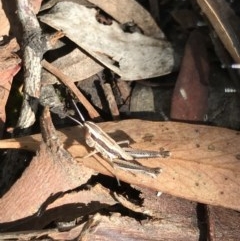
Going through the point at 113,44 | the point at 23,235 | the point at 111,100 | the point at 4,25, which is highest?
the point at 4,25

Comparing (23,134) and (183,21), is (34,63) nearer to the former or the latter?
(23,134)

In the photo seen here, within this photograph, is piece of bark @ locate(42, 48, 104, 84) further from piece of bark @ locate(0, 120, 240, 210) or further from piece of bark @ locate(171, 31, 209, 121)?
piece of bark @ locate(171, 31, 209, 121)

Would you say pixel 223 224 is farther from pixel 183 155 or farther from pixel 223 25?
pixel 223 25

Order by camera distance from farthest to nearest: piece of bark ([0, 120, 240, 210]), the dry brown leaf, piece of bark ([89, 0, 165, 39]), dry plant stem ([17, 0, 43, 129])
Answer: piece of bark ([89, 0, 165, 39])
the dry brown leaf
dry plant stem ([17, 0, 43, 129])
piece of bark ([0, 120, 240, 210])

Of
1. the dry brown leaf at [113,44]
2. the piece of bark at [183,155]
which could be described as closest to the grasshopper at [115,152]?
the piece of bark at [183,155]

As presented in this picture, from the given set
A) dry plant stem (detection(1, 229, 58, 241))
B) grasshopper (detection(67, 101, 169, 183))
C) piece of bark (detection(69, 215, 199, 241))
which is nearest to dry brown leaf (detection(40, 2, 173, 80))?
grasshopper (detection(67, 101, 169, 183))

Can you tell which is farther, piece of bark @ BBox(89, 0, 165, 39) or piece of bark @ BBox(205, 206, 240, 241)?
piece of bark @ BBox(89, 0, 165, 39)

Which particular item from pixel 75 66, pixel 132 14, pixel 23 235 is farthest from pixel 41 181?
pixel 132 14
